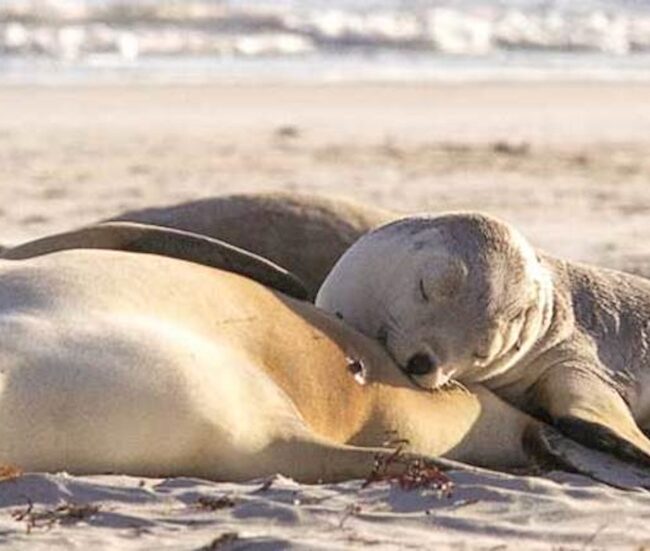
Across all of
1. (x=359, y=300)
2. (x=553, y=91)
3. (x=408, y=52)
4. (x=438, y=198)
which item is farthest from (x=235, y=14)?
(x=359, y=300)

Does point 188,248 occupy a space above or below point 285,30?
below

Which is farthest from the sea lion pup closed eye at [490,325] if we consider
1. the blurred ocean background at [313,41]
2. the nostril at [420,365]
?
the blurred ocean background at [313,41]

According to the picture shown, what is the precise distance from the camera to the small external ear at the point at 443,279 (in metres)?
6.09

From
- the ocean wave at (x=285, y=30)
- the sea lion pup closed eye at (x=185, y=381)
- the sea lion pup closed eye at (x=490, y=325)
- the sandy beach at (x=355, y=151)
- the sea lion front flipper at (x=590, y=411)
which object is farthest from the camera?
the ocean wave at (x=285, y=30)

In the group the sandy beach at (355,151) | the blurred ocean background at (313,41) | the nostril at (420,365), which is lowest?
the nostril at (420,365)

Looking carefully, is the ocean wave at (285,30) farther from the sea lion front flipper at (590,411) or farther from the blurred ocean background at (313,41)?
the sea lion front flipper at (590,411)

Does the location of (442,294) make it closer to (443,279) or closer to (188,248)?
(443,279)

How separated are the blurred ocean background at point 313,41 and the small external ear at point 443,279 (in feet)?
52.6

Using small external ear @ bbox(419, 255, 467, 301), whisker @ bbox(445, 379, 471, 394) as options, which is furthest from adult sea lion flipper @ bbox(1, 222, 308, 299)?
whisker @ bbox(445, 379, 471, 394)

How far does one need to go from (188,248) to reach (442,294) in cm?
68

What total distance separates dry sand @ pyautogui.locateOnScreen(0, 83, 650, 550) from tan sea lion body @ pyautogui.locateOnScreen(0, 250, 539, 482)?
0.28ft

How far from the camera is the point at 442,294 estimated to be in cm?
610

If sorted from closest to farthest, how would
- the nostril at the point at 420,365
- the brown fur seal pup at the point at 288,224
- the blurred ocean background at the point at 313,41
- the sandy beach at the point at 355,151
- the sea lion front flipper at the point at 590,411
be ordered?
the sea lion front flipper at the point at 590,411, the nostril at the point at 420,365, the brown fur seal pup at the point at 288,224, the sandy beach at the point at 355,151, the blurred ocean background at the point at 313,41

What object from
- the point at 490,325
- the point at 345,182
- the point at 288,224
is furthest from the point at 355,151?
the point at 490,325
